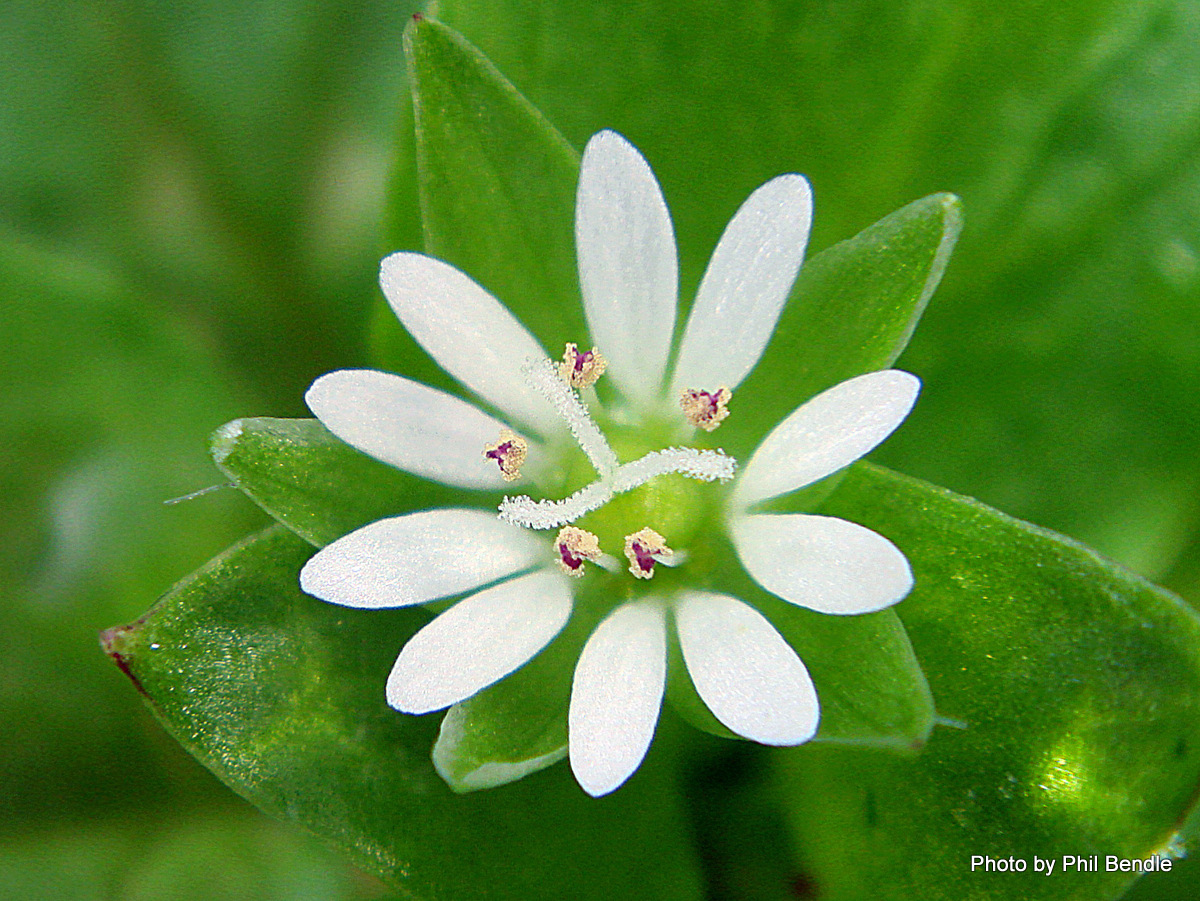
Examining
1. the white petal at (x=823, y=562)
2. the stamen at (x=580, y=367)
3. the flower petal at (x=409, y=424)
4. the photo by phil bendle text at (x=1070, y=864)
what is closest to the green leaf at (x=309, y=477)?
the flower petal at (x=409, y=424)

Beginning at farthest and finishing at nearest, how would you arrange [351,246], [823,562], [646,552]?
[351,246], [646,552], [823,562]

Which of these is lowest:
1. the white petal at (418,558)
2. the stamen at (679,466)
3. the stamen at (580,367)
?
the white petal at (418,558)

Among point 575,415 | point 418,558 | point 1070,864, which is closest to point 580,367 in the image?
point 575,415

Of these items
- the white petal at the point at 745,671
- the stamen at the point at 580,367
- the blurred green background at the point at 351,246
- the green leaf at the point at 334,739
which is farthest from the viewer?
the blurred green background at the point at 351,246

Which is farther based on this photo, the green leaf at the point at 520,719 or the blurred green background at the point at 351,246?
the blurred green background at the point at 351,246

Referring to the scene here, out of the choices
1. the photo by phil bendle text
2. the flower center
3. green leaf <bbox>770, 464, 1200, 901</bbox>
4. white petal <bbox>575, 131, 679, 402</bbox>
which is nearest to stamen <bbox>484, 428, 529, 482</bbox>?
the flower center

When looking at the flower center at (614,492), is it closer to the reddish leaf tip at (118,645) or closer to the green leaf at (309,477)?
the green leaf at (309,477)

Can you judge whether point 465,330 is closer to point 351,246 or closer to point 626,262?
point 626,262
